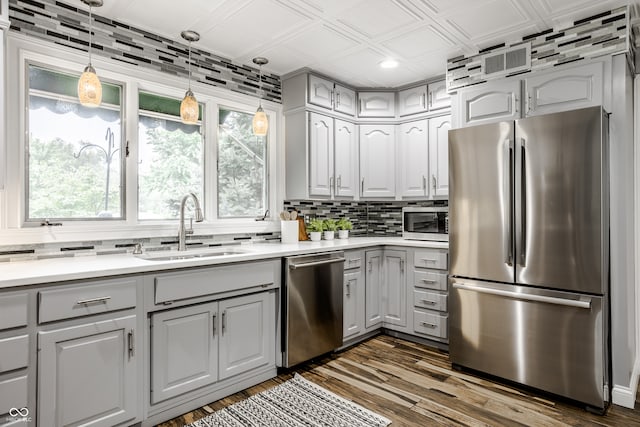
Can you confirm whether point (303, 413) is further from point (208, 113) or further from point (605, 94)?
point (605, 94)

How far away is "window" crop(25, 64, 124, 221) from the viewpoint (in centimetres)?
231

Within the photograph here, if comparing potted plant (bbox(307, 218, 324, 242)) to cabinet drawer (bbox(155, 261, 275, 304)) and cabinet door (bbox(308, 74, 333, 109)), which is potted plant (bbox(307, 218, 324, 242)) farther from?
cabinet door (bbox(308, 74, 333, 109))

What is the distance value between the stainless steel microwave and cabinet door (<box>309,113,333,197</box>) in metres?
0.84

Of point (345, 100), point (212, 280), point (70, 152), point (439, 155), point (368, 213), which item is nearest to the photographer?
point (212, 280)

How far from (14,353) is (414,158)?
3.41m

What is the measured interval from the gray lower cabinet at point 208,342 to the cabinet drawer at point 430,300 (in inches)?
54.0

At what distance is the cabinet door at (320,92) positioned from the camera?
3.51 meters

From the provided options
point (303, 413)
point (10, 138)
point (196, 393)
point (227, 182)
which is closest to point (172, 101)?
point (227, 182)

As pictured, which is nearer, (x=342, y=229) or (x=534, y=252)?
(x=534, y=252)

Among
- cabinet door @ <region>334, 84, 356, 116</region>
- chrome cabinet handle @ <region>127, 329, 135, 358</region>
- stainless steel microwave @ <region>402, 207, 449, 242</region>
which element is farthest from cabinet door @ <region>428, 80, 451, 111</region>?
chrome cabinet handle @ <region>127, 329, 135, 358</region>

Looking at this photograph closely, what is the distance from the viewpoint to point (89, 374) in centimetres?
186

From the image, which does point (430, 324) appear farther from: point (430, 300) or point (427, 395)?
point (427, 395)

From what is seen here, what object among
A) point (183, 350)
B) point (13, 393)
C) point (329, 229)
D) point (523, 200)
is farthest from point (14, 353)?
point (523, 200)

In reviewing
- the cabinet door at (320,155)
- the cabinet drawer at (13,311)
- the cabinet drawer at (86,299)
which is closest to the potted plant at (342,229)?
the cabinet door at (320,155)
